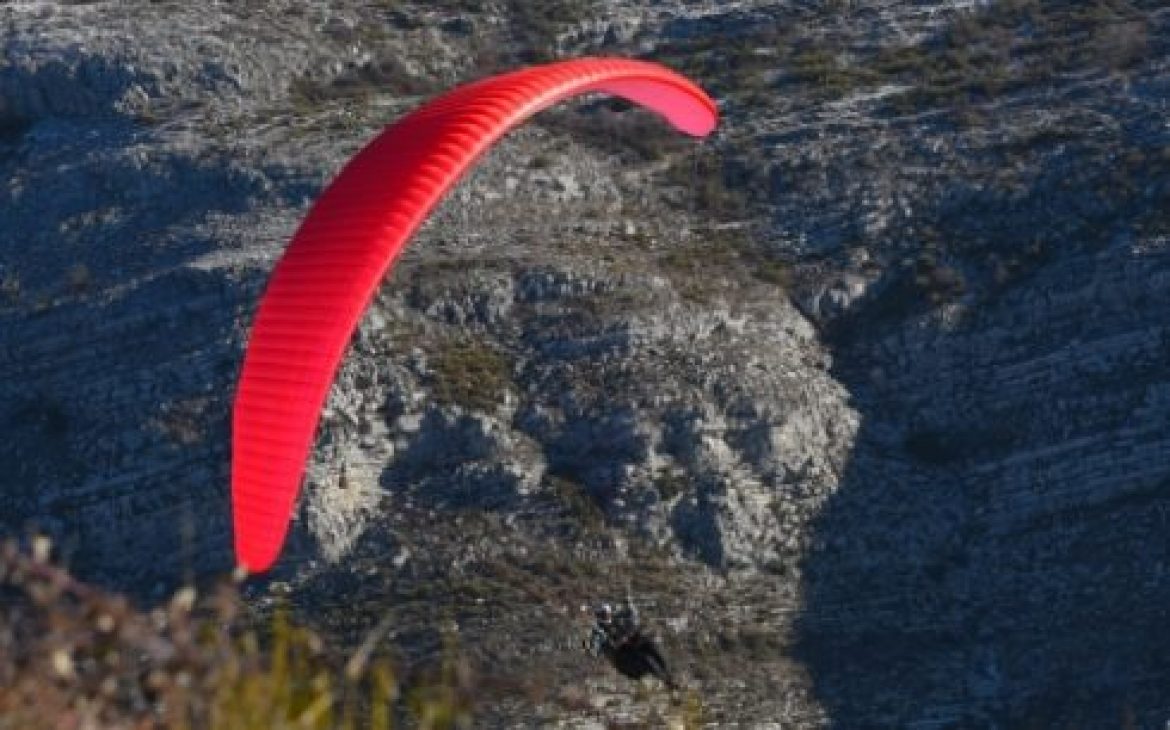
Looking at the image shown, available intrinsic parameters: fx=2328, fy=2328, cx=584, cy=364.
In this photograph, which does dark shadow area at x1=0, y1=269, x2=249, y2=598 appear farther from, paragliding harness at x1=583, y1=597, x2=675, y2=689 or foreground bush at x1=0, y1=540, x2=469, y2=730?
foreground bush at x1=0, y1=540, x2=469, y2=730

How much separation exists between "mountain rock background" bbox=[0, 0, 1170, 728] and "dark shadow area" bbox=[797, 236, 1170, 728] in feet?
0.13

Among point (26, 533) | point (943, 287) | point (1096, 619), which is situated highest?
point (943, 287)

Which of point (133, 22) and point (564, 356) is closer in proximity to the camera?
point (564, 356)

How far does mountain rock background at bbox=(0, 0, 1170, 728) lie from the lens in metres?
21.6

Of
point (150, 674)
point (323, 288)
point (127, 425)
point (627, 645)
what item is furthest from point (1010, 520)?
point (150, 674)

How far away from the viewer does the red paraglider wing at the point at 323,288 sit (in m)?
12.5

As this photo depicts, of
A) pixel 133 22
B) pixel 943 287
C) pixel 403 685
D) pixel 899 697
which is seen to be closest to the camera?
pixel 403 685

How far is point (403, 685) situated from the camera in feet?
65.0

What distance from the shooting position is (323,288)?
1278 centimetres

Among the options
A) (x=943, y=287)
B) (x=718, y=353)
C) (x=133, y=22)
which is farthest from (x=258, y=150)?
(x=943, y=287)

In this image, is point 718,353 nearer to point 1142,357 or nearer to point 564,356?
point 564,356

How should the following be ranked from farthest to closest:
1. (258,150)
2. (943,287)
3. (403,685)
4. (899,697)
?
(258,150) < (943,287) < (899,697) < (403,685)

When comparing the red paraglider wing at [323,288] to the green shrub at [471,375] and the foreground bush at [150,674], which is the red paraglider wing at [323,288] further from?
the green shrub at [471,375]

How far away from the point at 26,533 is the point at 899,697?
8285mm
